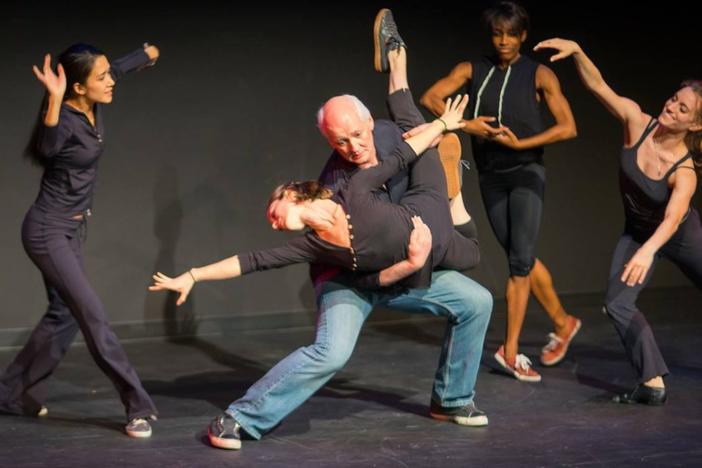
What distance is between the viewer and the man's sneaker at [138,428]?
443 centimetres

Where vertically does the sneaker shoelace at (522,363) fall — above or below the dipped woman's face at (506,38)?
below

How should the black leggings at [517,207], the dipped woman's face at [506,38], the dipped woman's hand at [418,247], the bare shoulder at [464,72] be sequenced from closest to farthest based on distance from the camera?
1. the dipped woman's hand at [418,247]
2. the dipped woman's face at [506,38]
3. the black leggings at [517,207]
4. the bare shoulder at [464,72]

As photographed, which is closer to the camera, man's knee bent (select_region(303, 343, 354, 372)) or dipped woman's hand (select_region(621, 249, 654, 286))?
man's knee bent (select_region(303, 343, 354, 372))

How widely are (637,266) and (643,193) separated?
0.38 meters

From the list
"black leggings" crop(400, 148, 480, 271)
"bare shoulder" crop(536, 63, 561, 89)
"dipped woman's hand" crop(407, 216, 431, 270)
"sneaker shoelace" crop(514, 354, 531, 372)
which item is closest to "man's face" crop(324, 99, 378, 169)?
"black leggings" crop(400, 148, 480, 271)

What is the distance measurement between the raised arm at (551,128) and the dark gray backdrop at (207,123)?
131 cm

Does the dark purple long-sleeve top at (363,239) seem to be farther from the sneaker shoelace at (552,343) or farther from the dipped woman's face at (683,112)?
the sneaker shoelace at (552,343)

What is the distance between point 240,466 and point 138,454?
38cm

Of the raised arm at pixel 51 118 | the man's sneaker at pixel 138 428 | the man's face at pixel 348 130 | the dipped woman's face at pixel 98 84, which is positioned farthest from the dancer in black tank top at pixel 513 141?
the raised arm at pixel 51 118

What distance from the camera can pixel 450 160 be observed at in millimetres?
4707

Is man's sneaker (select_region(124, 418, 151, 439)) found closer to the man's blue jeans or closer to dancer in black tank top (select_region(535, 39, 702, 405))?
the man's blue jeans

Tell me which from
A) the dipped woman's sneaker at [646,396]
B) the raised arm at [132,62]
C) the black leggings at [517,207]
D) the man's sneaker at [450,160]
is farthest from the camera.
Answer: the black leggings at [517,207]

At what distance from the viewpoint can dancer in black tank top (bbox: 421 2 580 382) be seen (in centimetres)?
537

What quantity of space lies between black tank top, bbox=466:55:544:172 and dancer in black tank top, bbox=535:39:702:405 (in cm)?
54
